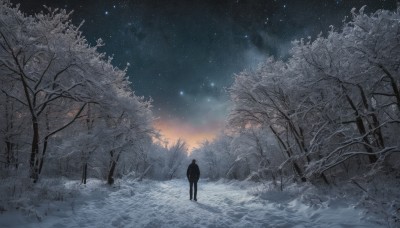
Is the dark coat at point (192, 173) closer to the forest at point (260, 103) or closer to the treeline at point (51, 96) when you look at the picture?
the forest at point (260, 103)

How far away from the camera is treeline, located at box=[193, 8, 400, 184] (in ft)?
28.5

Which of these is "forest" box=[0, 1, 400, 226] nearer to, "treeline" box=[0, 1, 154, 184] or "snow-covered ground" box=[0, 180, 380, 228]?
"treeline" box=[0, 1, 154, 184]

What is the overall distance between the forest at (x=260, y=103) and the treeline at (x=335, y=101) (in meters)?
0.05

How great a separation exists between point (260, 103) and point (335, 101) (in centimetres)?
601

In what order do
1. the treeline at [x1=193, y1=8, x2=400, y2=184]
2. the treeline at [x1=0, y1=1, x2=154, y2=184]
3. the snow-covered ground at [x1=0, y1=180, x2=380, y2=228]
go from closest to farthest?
the snow-covered ground at [x1=0, y1=180, x2=380, y2=228]
the treeline at [x1=193, y1=8, x2=400, y2=184]
the treeline at [x1=0, y1=1, x2=154, y2=184]

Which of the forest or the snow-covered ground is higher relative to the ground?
the forest

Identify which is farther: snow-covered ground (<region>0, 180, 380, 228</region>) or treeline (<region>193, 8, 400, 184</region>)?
treeline (<region>193, 8, 400, 184</region>)

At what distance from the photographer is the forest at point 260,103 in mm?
9072

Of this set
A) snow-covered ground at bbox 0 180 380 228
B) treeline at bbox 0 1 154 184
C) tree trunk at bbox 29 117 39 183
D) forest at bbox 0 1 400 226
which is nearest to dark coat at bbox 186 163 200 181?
snow-covered ground at bbox 0 180 380 228

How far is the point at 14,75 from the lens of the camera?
11.7 meters

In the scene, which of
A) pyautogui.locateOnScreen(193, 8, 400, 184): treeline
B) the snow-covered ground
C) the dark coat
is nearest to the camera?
the snow-covered ground

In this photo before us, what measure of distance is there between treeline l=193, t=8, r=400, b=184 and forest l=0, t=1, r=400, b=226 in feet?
0.17

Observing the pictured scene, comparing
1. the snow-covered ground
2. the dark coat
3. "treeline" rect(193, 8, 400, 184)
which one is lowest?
the snow-covered ground

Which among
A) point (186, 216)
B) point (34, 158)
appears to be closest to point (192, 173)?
point (186, 216)
